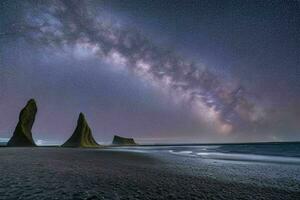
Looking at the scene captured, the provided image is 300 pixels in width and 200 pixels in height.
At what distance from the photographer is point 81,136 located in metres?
106

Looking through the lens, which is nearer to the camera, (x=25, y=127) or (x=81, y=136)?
(x=25, y=127)

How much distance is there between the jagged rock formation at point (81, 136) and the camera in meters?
104

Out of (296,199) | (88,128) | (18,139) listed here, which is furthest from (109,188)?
(88,128)

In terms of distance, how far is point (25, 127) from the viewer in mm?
84125

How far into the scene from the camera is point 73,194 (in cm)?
850

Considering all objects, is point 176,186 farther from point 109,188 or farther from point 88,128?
point 88,128

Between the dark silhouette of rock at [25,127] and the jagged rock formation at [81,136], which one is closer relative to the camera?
the dark silhouette of rock at [25,127]

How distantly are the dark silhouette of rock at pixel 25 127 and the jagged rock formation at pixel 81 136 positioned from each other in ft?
72.5

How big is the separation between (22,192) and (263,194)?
11.6 meters

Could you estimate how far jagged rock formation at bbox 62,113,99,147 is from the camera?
10402 centimetres

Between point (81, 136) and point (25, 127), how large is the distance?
28.7 meters

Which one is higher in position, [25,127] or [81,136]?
[25,127]

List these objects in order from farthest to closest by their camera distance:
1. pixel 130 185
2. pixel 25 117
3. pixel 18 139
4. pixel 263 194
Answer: pixel 25 117 < pixel 18 139 < pixel 130 185 < pixel 263 194

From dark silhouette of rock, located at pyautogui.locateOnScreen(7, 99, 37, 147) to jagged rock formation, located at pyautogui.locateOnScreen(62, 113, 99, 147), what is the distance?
72.5 feet
